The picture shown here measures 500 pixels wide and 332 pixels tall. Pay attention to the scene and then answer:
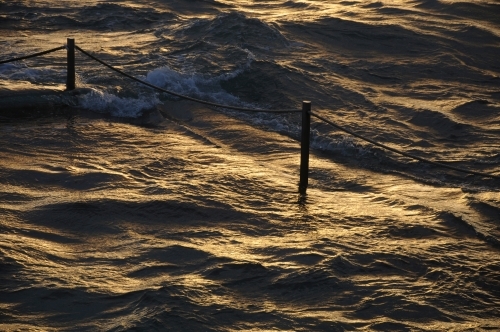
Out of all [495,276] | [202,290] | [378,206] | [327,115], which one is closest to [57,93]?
[327,115]

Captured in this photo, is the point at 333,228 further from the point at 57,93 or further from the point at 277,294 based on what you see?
the point at 57,93

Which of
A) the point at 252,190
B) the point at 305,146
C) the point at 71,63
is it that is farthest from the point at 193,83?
the point at 305,146

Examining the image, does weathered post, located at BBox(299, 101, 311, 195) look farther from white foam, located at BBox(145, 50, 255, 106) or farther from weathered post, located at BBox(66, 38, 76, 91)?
white foam, located at BBox(145, 50, 255, 106)

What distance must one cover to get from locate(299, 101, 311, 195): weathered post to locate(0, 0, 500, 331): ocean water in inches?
6.4

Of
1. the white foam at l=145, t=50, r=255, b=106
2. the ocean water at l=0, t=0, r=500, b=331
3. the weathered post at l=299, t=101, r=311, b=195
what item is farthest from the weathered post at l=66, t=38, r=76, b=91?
the weathered post at l=299, t=101, r=311, b=195

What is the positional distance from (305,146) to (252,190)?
2.68ft

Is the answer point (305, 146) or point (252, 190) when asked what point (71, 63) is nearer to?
point (252, 190)

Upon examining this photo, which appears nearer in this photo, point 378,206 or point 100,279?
point 100,279

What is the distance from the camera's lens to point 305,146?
26.8 feet

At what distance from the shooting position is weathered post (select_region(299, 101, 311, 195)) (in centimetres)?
791

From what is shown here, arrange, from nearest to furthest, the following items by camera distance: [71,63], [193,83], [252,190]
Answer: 1. [252,190]
2. [71,63]
3. [193,83]

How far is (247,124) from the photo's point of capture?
1138cm

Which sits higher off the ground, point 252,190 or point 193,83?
point 193,83

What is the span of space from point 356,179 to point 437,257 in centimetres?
245
